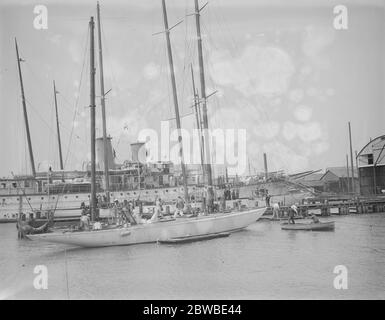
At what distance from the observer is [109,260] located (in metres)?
8.42

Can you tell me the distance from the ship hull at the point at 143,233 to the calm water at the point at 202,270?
21cm

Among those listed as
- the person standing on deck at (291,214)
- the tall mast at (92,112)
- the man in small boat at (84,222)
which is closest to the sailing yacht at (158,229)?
the tall mast at (92,112)

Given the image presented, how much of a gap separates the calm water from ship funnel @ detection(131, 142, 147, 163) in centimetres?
180

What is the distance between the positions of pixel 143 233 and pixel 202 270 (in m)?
2.45

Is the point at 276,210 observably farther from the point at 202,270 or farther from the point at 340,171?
the point at 202,270

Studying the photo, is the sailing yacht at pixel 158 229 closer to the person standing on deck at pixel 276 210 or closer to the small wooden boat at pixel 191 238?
the small wooden boat at pixel 191 238

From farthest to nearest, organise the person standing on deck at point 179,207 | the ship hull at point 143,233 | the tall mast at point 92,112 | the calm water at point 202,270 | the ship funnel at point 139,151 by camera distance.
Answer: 1. the person standing on deck at point 179,207
2. the ship hull at point 143,233
3. the ship funnel at point 139,151
4. the tall mast at point 92,112
5. the calm water at point 202,270

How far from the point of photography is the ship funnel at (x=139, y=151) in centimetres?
840

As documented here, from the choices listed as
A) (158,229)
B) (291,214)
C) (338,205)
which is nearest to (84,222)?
(158,229)

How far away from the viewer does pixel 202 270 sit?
24.7 feet

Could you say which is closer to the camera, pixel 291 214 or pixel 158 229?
pixel 158 229

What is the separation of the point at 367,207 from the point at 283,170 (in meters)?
7.76
